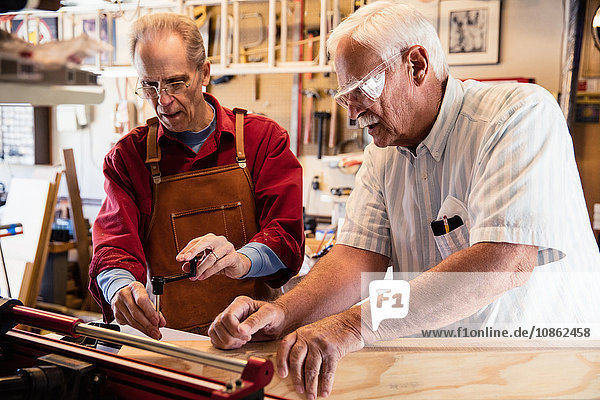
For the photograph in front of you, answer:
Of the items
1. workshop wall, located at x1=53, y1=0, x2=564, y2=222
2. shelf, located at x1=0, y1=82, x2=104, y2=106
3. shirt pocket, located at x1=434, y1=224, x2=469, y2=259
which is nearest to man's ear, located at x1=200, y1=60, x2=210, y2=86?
shirt pocket, located at x1=434, y1=224, x2=469, y2=259

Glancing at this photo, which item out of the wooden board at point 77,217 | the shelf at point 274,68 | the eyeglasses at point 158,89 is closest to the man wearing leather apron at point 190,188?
the eyeglasses at point 158,89

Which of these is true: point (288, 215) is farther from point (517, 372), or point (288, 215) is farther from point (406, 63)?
point (517, 372)

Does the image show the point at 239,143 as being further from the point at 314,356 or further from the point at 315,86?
the point at 315,86

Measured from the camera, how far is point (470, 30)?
4.09 meters

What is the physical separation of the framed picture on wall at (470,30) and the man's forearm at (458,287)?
320 cm

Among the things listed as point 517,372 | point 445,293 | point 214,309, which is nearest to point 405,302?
point 445,293

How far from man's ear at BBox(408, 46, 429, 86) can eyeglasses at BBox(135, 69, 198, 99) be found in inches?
27.3

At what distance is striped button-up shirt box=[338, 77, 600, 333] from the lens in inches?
47.9

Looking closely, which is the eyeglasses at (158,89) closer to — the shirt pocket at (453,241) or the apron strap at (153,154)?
the apron strap at (153,154)

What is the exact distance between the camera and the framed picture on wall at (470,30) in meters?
4.01

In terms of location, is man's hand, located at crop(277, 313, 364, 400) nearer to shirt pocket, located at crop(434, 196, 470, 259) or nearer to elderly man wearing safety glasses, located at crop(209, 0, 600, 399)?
elderly man wearing safety glasses, located at crop(209, 0, 600, 399)

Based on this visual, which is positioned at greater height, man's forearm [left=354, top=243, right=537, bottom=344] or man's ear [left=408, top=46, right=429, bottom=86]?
man's ear [left=408, top=46, right=429, bottom=86]

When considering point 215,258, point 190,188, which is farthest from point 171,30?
point 215,258

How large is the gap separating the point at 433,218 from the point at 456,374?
0.52m
